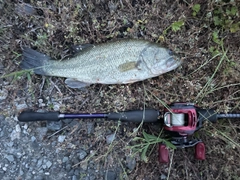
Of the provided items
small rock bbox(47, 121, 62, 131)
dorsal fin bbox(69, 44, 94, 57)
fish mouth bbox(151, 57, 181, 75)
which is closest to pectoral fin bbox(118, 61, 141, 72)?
fish mouth bbox(151, 57, 181, 75)

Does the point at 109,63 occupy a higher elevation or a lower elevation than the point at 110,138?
higher

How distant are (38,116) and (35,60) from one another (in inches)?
26.9

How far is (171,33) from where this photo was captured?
3512 mm

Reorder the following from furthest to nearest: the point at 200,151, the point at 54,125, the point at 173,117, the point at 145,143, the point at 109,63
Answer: the point at 54,125 → the point at 145,143 → the point at 109,63 → the point at 200,151 → the point at 173,117

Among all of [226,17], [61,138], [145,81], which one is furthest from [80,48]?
[226,17]

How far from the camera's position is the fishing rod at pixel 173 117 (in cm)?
298

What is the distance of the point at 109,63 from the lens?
327cm

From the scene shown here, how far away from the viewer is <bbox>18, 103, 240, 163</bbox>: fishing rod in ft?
9.79

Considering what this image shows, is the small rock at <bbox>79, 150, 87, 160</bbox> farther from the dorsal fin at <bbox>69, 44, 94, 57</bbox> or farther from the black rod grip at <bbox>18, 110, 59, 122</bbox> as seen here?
the dorsal fin at <bbox>69, 44, 94, 57</bbox>

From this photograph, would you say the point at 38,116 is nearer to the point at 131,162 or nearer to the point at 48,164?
the point at 48,164

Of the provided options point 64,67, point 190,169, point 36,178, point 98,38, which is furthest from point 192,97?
point 36,178

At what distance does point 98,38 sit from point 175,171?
192 centimetres

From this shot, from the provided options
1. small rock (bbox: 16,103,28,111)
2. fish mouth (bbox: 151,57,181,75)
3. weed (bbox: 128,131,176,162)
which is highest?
fish mouth (bbox: 151,57,181,75)

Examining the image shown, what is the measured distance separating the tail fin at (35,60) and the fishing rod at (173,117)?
0.53 m
